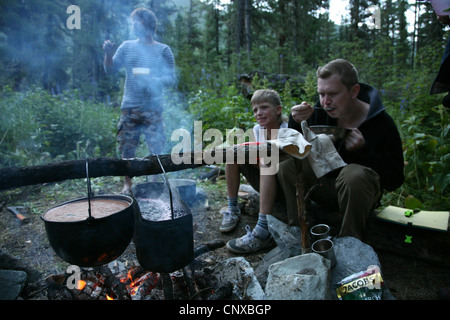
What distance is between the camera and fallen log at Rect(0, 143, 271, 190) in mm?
1727

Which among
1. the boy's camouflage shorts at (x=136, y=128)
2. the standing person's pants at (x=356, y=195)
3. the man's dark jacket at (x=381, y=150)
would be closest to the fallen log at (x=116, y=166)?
the standing person's pants at (x=356, y=195)

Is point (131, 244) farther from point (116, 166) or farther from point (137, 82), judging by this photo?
point (137, 82)

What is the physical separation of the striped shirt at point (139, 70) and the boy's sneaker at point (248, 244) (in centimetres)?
262

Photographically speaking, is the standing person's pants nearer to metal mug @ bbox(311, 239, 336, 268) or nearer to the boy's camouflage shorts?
metal mug @ bbox(311, 239, 336, 268)

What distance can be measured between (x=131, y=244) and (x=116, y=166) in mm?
1214

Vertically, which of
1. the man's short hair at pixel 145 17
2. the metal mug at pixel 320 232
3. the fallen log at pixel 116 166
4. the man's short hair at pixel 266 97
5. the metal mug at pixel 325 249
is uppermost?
the man's short hair at pixel 145 17

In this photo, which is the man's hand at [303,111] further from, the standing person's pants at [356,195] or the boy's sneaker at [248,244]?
the boy's sneaker at [248,244]

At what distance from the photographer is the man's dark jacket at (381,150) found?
2420mm

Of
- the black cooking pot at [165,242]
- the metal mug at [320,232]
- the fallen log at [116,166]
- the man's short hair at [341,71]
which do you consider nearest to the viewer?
the black cooking pot at [165,242]

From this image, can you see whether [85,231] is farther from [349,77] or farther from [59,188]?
[59,188]

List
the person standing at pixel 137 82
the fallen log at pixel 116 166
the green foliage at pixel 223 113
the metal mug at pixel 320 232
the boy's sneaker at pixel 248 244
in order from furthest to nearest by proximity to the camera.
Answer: the green foliage at pixel 223 113
the person standing at pixel 137 82
the boy's sneaker at pixel 248 244
the metal mug at pixel 320 232
the fallen log at pixel 116 166

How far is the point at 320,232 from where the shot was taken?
7.54 feet

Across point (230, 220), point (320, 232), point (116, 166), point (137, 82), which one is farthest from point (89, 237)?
point (137, 82)

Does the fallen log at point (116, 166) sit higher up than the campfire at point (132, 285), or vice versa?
the fallen log at point (116, 166)
